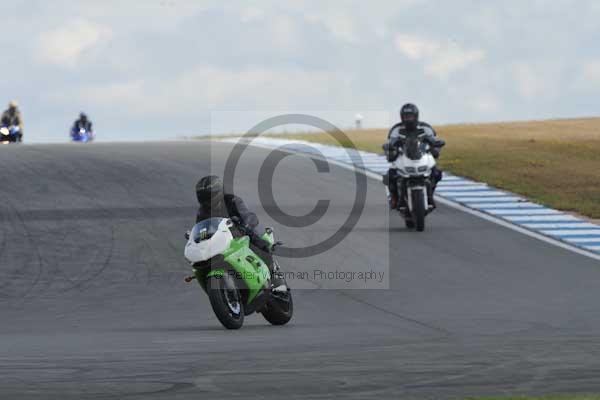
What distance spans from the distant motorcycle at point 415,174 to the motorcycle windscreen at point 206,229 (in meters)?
8.94

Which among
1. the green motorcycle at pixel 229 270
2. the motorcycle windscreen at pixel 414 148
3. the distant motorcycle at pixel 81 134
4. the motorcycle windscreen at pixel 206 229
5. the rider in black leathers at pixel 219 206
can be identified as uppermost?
the distant motorcycle at pixel 81 134

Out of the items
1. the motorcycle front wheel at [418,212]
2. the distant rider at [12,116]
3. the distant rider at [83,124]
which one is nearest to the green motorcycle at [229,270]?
the motorcycle front wheel at [418,212]

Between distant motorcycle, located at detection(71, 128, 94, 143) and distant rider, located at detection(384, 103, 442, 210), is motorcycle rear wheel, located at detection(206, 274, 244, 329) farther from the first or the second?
distant motorcycle, located at detection(71, 128, 94, 143)

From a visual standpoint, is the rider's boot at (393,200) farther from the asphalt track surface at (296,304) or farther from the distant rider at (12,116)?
the distant rider at (12,116)

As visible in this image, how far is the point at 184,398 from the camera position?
788cm

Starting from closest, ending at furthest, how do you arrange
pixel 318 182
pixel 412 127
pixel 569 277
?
pixel 569 277 < pixel 412 127 < pixel 318 182

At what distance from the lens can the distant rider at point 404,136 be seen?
21188mm

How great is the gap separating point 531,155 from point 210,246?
76.8 ft

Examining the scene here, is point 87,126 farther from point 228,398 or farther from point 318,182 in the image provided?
point 228,398

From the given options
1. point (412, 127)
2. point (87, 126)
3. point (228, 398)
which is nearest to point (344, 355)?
point (228, 398)

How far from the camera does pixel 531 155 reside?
34344 mm

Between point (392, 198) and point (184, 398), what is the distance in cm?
1389

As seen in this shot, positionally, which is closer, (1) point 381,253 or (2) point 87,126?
(1) point 381,253

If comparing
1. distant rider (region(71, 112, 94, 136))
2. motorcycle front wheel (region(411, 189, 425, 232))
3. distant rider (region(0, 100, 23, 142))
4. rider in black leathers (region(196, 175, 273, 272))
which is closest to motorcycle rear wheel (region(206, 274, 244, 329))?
rider in black leathers (region(196, 175, 273, 272))
